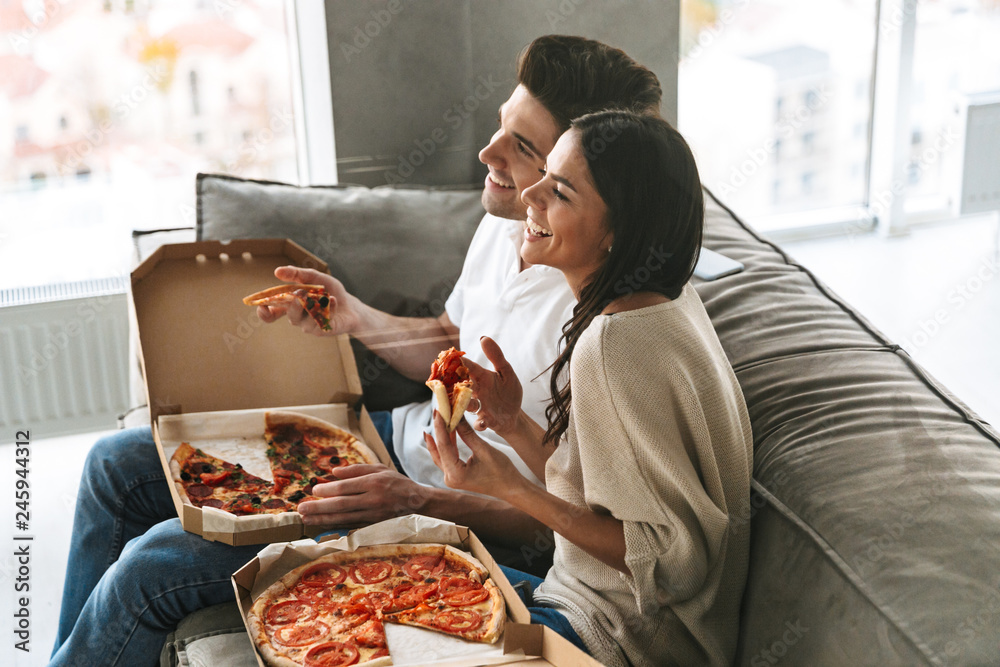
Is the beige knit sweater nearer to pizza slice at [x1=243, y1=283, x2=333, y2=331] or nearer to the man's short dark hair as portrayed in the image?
the man's short dark hair

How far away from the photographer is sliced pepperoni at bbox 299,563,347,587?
1021 millimetres

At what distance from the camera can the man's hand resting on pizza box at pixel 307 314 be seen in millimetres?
1322

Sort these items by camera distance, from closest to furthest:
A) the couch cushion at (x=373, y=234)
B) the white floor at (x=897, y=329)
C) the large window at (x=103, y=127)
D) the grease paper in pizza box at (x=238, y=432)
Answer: the grease paper in pizza box at (x=238, y=432) < the white floor at (x=897, y=329) < the couch cushion at (x=373, y=234) < the large window at (x=103, y=127)

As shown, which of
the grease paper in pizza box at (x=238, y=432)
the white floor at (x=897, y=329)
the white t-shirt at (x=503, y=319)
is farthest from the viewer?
the white floor at (x=897, y=329)

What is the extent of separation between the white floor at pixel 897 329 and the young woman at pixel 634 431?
51 cm

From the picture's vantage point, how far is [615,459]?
0.90m

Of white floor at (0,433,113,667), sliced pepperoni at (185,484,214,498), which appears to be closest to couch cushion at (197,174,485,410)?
sliced pepperoni at (185,484,214,498)

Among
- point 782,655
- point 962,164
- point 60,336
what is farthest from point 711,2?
point 60,336

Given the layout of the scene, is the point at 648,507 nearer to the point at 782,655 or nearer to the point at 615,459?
the point at 615,459

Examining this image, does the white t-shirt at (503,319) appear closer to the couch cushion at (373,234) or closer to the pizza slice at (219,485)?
the couch cushion at (373,234)

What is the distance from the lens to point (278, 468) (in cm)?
122

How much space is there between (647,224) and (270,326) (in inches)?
28.2

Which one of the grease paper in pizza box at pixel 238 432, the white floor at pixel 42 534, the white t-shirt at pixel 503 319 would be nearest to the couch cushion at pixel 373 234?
the white t-shirt at pixel 503 319

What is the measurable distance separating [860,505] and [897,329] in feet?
2.98
